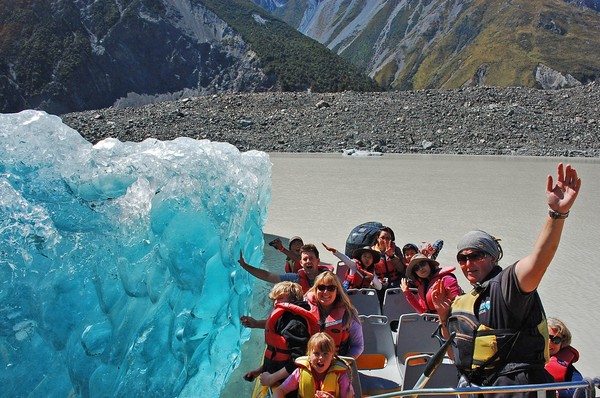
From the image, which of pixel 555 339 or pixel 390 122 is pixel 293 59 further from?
pixel 555 339

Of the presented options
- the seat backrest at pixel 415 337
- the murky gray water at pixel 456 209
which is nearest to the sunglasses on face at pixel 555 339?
the seat backrest at pixel 415 337

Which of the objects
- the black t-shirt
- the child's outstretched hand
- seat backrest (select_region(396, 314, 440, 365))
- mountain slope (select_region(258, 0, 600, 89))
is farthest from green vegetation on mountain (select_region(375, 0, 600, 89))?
the black t-shirt

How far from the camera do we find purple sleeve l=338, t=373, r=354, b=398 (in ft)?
9.72

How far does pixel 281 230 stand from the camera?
36.0ft

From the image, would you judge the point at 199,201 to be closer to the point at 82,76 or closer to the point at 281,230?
the point at 281,230

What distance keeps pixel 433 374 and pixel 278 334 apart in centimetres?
96

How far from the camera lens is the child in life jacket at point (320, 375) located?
2930 mm

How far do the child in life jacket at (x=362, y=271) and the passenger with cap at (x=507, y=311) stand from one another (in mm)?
2577

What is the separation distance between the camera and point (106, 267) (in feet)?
9.91

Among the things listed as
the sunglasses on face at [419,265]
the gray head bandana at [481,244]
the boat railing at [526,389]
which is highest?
the gray head bandana at [481,244]

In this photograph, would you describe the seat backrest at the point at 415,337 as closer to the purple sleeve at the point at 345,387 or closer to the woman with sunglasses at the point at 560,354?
the woman with sunglasses at the point at 560,354

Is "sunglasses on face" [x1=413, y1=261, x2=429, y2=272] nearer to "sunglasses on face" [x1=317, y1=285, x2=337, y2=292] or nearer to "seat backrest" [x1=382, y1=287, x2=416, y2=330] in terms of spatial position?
"seat backrest" [x1=382, y1=287, x2=416, y2=330]

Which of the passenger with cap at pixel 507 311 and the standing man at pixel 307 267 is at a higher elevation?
the passenger with cap at pixel 507 311

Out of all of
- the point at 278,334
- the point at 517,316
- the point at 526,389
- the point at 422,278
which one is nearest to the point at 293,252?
the point at 422,278
